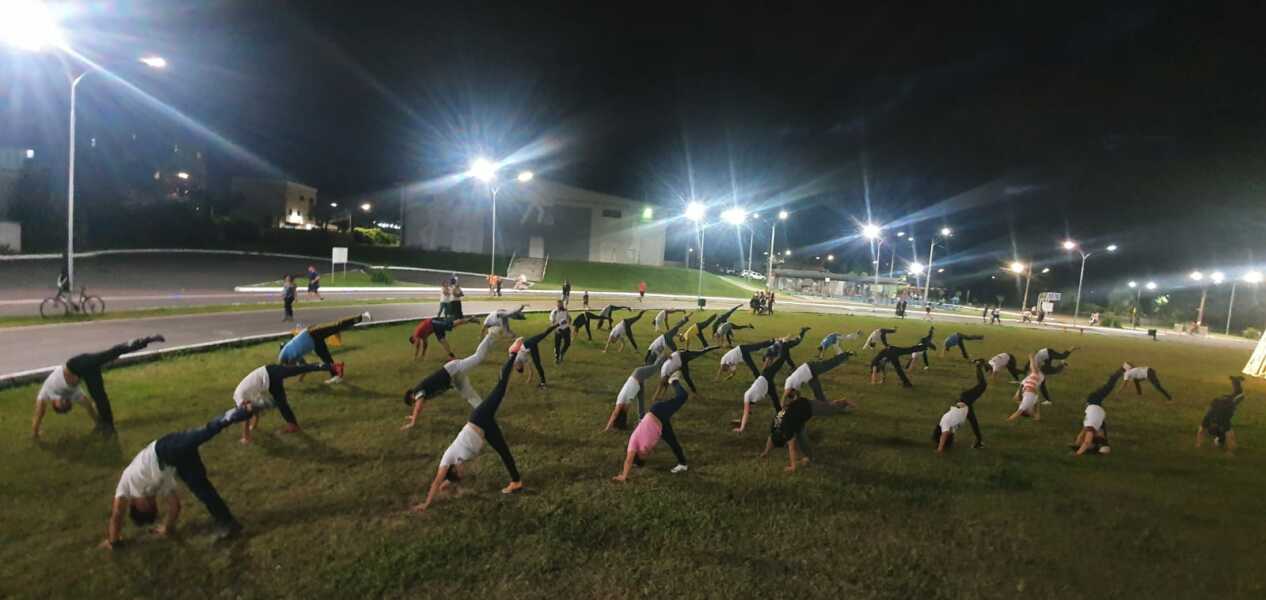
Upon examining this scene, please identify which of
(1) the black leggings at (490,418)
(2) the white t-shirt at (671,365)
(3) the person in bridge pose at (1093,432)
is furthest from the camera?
(2) the white t-shirt at (671,365)

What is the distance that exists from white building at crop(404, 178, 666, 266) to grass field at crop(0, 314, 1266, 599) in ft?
187

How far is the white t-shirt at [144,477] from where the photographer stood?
18.6 feet

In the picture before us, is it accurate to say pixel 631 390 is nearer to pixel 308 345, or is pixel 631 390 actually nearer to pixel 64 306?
pixel 308 345

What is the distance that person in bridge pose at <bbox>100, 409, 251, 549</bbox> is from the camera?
223 inches

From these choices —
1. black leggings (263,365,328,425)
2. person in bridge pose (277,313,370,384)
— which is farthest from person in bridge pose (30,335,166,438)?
person in bridge pose (277,313,370,384)

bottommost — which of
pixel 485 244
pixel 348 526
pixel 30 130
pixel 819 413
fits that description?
pixel 348 526

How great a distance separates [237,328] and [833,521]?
64.6 feet

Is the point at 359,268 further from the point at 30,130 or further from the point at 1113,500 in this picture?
the point at 1113,500

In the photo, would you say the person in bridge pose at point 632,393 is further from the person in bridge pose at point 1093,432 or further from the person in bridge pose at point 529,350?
the person in bridge pose at point 1093,432

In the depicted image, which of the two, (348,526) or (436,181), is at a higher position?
(436,181)

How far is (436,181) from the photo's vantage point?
70438mm

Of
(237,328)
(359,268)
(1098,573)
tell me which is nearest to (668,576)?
(1098,573)

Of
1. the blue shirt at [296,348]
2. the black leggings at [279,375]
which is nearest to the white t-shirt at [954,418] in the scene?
the black leggings at [279,375]

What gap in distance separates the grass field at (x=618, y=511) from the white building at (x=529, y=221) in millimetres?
56891
